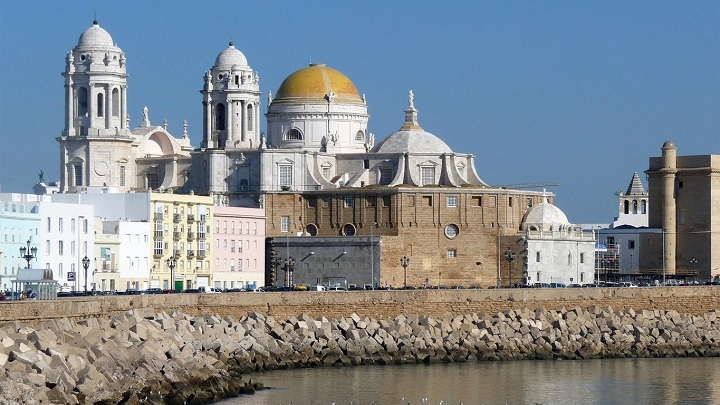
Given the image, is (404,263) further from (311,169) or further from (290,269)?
(311,169)

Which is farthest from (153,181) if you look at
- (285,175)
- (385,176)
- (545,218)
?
(545,218)

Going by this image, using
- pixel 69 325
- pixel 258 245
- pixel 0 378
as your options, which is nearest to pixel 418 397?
pixel 69 325

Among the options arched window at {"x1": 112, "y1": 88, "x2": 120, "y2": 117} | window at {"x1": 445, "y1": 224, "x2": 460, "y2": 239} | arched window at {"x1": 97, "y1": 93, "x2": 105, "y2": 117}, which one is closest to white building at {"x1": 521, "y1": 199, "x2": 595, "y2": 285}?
window at {"x1": 445, "y1": 224, "x2": 460, "y2": 239}

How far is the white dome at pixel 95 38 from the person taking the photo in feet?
330

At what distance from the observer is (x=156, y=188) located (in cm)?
10769

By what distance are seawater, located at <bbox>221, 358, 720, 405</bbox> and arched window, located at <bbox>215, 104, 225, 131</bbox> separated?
42.5 m

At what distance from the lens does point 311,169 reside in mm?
107375

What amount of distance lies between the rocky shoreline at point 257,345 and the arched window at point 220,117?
37.8 m

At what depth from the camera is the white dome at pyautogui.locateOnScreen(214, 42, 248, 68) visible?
352 feet

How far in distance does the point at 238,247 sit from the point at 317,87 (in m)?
14.2

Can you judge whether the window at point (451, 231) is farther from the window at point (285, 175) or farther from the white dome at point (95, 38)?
the white dome at point (95, 38)

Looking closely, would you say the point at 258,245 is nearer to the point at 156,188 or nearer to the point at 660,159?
the point at 156,188

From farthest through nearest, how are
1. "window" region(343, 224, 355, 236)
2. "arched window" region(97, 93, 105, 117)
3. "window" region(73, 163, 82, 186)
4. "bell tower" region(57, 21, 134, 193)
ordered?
"window" region(343, 224, 355, 236), "window" region(73, 163, 82, 186), "arched window" region(97, 93, 105, 117), "bell tower" region(57, 21, 134, 193)

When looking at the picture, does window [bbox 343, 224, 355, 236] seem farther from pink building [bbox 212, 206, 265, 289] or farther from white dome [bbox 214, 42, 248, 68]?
white dome [bbox 214, 42, 248, 68]
